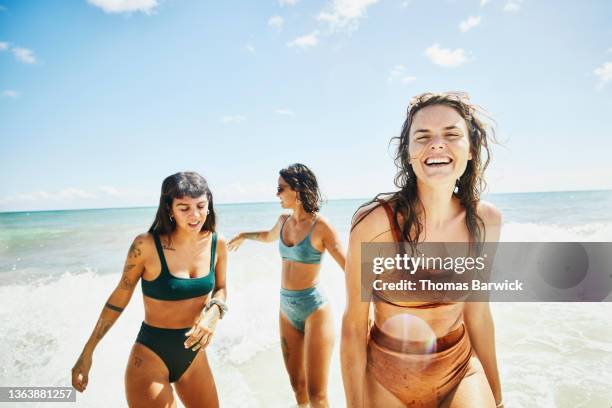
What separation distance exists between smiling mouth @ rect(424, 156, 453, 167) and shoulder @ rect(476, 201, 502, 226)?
0.54 m

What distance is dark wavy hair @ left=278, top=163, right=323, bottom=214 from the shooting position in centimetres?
405

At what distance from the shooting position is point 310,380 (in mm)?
3418

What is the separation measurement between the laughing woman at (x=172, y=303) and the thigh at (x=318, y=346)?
1028 mm

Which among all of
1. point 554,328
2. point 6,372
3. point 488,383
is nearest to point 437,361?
point 488,383

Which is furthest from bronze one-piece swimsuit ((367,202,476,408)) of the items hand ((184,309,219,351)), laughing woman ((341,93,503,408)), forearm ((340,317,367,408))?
hand ((184,309,219,351))

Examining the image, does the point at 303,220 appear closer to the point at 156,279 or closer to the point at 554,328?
the point at 156,279

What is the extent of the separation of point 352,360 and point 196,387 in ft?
5.75

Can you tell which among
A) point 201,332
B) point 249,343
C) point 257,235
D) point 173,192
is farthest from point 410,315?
point 249,343

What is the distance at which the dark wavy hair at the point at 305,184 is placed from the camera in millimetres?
4047

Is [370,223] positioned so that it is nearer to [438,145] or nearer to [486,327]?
[438,145]

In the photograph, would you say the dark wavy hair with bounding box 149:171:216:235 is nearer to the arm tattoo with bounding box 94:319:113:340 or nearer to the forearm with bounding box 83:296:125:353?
the forearm with bounding box 83:296:125:353

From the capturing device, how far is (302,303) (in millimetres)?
3715

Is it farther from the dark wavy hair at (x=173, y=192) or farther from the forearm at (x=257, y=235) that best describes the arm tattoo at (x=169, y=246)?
the forearm at (x=257, y=235)

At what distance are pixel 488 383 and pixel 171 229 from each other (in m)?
2.64
